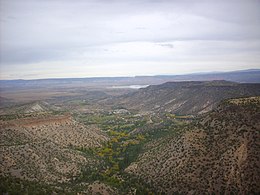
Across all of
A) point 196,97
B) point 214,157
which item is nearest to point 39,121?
point 214,157

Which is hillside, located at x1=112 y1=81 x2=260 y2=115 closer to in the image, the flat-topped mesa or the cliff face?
the cliff face

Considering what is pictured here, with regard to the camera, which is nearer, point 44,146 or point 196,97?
point 44,146

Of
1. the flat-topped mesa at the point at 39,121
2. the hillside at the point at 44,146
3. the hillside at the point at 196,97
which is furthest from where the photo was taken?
the hillside at the point at 196,97

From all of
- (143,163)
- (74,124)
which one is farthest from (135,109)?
(143,163)

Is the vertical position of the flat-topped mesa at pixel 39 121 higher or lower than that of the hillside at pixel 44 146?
higher

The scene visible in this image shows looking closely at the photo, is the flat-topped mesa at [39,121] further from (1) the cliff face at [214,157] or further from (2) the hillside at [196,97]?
(2) the hillside at [196,97]

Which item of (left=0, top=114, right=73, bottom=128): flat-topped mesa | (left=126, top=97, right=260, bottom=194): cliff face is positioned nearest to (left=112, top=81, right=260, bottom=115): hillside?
(left=126, top=97, right=260, bottom=194): cliff face

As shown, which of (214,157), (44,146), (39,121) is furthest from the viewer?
(39,121)

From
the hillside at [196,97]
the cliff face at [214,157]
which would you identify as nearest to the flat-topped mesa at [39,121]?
the cliff face at [214,157]

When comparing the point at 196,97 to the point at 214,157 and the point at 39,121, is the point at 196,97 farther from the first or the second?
the point at 214,157
